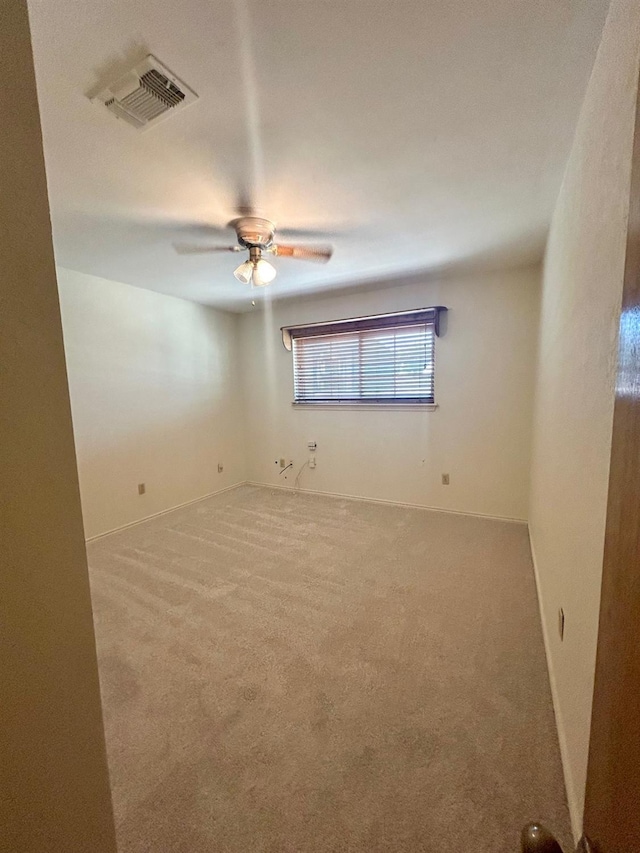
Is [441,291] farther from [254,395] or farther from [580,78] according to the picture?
[254,395]

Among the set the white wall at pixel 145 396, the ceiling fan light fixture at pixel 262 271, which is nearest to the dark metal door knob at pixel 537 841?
the ceiling fan light fixture at pixel 262 271

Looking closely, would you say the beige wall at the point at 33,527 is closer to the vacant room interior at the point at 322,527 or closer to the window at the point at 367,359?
the vacant room interior at the point at 322,527

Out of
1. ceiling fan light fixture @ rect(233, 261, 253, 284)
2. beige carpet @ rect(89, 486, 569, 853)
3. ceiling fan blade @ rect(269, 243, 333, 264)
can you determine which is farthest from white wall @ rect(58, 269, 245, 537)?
ceiling fan blade @ rect(269, 243, 333, 264)

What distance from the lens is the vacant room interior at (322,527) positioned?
0.61 meters

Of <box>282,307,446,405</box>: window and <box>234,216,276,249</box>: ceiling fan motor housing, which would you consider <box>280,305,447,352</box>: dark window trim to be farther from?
<box>234,216,276,249</box>: ceiling fan motor housing

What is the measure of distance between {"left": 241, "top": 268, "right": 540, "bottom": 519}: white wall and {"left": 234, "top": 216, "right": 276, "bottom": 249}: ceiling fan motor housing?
68.2 inches

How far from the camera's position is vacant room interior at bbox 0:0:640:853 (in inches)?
24.1

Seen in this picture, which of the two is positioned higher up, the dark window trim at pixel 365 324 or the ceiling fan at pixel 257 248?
the ceiling fan at pixel 257 248

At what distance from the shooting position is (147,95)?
1099 millimetres

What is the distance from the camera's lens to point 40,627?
557mm

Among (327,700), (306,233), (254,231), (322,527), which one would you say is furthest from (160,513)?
(306,233)

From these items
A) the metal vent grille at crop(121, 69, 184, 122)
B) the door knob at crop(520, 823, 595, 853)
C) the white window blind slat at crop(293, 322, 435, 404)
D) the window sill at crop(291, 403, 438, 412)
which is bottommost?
the door knob at crop(520, 823, 595, 853)

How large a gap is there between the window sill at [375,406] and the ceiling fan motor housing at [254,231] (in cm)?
201

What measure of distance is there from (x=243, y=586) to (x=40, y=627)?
1.83 m
